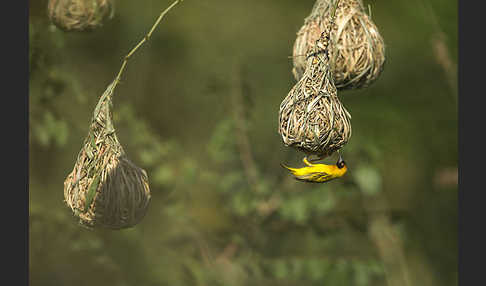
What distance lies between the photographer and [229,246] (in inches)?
205

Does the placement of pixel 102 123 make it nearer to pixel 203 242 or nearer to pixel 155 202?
pixel 203 242

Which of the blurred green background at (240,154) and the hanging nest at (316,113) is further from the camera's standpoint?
the blurred green background at (240,154)

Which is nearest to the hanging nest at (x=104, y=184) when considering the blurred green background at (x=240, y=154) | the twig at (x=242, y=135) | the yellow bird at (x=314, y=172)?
the yellow bird at (x=314, y=172)

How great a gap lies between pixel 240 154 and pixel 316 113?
83.5 inches

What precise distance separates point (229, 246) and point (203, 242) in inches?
8.1

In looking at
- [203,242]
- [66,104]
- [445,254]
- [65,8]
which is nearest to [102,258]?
[203,242]

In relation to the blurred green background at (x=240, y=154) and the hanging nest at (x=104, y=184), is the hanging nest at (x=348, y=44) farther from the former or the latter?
the blurred green background at (x=240, y=154)

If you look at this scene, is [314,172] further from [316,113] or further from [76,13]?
[76,13]

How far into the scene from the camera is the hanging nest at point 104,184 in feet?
9.70

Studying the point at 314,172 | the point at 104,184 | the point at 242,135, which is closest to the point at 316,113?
the point at 314,172

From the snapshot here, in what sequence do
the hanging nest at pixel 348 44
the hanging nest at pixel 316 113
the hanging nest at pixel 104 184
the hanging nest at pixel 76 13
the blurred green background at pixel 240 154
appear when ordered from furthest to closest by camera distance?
the blurred green background at pixel 240 154
the hanging nest at pixel 76 13
the hanging nest at pixel 348 44
the hanging nest at pixel 104 184
the hanging nest at pixel 316 113

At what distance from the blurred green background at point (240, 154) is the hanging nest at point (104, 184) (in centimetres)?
133

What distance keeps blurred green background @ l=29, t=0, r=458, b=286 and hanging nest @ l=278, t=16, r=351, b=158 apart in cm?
170

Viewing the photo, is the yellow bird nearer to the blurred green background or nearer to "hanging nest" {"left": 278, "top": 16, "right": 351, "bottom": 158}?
"hanging nest" {"left": 278, "top": 16, "right": 351, "bottom": 158}
